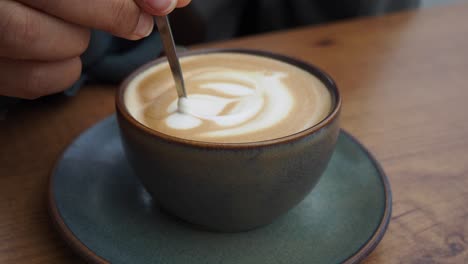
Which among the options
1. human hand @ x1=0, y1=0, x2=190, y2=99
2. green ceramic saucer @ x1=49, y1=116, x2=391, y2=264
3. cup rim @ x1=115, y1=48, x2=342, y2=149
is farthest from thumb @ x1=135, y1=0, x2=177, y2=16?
green ceramic saucer @ x1=49, y1=116, x2=391, y2=264

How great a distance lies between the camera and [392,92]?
3.04 feet

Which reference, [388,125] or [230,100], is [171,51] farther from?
[388,125]

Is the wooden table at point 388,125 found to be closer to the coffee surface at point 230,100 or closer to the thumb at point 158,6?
the coffee surface at point 230,100

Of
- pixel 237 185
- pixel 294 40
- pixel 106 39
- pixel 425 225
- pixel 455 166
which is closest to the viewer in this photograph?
pixel 237 185

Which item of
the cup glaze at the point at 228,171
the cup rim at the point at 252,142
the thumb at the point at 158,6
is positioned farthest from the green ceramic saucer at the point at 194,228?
the thumb at the point at 158,6

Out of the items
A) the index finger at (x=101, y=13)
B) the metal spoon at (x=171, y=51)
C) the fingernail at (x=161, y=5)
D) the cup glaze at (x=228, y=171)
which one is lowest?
the cup glaze at (x=228, y=171)

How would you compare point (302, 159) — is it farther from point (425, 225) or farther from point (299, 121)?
point (425, 225)

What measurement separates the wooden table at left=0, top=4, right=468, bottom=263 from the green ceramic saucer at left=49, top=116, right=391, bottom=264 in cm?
4

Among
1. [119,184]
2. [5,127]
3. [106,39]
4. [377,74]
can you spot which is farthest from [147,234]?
[377,74]

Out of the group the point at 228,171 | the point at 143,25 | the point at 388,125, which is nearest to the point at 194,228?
the point at 228,171

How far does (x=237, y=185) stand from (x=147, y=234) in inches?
5.1

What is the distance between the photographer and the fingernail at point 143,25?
1.83 ft

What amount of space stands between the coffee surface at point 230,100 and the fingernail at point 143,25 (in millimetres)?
69

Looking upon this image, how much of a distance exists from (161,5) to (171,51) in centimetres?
6
